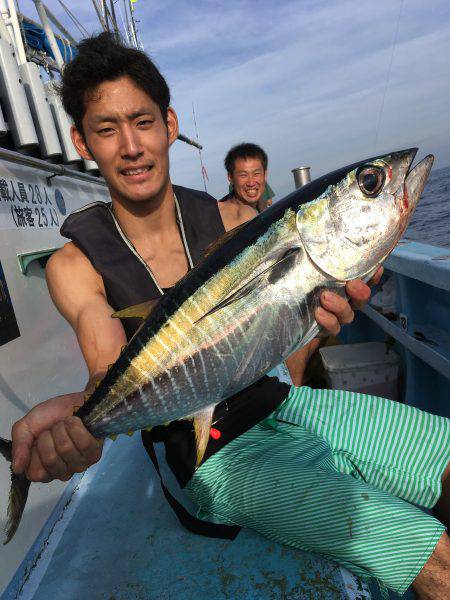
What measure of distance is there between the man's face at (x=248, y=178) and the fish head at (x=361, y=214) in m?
4.94

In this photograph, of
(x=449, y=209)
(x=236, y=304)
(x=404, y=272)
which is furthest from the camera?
(x=449, y=209)

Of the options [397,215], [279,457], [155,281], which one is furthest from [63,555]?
[397,215]

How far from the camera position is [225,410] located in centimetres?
222

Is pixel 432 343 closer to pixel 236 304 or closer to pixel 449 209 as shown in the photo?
pixel 236 304

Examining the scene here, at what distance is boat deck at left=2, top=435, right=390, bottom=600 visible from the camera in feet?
5.86

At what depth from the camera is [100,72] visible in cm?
221

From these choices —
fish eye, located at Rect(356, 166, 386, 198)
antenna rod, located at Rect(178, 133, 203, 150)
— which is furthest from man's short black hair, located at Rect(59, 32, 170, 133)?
antenna rod, located at Rect(178, 133, 203, 150)

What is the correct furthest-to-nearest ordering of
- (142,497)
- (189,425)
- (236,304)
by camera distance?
1. (142,497)
2. (189,425)
3. (236,304)

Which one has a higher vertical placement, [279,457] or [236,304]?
[236,304]

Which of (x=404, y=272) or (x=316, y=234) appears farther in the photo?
(x=404, y=272)

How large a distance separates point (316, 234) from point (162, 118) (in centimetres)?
133

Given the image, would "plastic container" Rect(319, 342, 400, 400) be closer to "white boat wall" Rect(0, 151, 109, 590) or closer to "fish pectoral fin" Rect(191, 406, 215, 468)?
"white boat wall" Rect(0, 151, 109, 590)

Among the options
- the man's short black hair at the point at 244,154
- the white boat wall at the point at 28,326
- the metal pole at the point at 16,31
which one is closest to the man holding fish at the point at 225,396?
the white boat wall at the point at 28,326

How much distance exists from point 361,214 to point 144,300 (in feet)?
3.87
